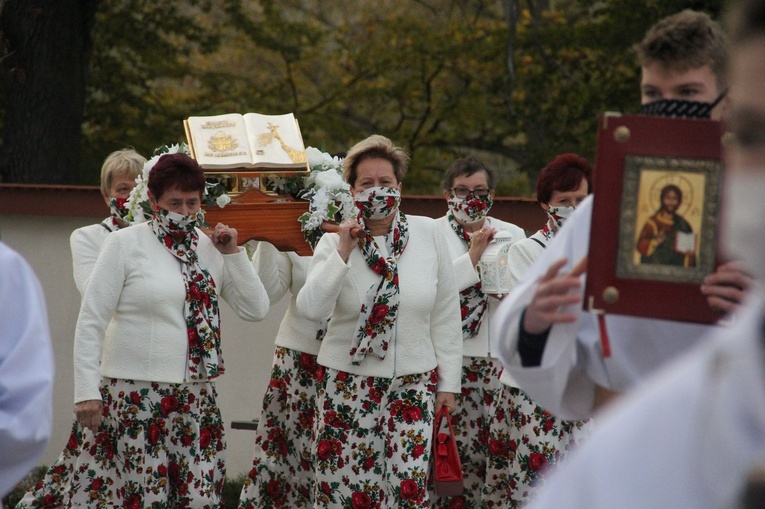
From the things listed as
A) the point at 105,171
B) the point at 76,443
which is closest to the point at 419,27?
the point at 105,171

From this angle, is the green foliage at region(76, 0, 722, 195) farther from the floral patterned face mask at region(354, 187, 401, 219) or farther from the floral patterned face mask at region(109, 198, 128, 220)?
the floral patterned face mask at region(354, 187, 401, 219)

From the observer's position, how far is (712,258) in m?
2.78

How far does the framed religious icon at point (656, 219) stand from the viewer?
2754 millimetres

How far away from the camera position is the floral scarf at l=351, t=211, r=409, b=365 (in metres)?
6.35

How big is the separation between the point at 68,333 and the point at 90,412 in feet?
10.9

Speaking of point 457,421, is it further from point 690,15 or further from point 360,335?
point 690,15

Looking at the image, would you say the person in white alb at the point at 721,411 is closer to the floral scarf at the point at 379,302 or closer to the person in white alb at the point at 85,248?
the floral scarf at the point at 379,302

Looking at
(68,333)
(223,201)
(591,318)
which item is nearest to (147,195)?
(223,201)

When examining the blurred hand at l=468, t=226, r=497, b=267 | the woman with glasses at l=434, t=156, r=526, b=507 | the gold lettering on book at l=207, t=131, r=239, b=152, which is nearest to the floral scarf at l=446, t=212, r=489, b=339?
the woman with glasses at l=434, t=156, r=526, b=507

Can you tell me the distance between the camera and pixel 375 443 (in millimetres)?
6438

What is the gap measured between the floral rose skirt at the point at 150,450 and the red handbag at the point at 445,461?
1.19 metres

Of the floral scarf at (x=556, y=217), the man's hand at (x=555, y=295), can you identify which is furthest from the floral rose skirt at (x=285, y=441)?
the man's hand at (x=555, y=295)

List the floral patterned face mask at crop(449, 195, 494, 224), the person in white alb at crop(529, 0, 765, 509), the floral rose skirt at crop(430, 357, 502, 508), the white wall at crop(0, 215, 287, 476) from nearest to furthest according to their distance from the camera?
the person in white alb at crop(529, 0, 765, 509)
the floral rose skirt at crop(430, 357, 502, 508)
the floral patterned face mask at crop(449, 195, 494, 224)
the white wall at crop(0, 215, 287, 476)

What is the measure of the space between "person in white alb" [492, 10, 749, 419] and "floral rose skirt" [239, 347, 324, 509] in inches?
180
